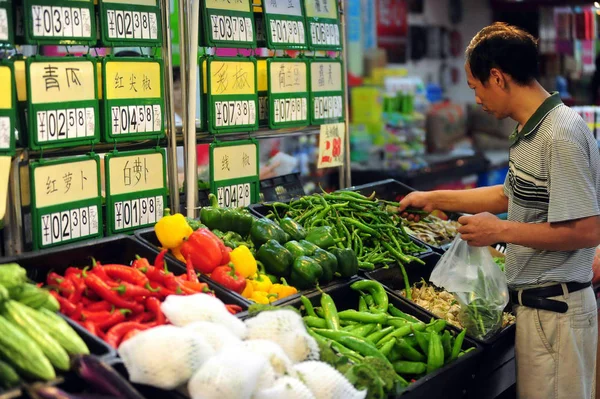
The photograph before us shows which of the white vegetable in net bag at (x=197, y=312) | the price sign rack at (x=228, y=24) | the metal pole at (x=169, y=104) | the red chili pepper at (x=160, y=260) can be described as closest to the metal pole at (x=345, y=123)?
the price sign rack at (x=228, y=24)

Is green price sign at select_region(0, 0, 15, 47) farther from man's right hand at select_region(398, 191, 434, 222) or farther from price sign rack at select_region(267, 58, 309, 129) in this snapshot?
man's right hand at select_region(398, 191, 434, 222)

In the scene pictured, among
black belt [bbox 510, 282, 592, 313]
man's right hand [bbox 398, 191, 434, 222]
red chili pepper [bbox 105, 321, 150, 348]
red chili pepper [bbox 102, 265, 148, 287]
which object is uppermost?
man's right hand [bbox 398, 191, 434, 222]

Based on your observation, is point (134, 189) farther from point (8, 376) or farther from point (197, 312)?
point (8, 376)

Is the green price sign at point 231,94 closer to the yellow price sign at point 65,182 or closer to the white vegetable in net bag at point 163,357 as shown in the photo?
the yellow price sign at point 65,182

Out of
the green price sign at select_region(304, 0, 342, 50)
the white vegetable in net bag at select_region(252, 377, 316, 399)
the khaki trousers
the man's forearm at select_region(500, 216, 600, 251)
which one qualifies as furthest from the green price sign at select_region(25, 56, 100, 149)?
the khaki trousers

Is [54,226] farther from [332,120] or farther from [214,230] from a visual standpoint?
[332,120]

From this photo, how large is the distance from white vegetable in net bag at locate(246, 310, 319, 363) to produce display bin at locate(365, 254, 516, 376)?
121 cm

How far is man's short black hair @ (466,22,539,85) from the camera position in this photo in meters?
3.50

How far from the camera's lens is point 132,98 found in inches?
153

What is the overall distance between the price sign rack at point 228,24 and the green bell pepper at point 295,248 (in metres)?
1.28

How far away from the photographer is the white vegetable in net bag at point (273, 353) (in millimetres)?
2559

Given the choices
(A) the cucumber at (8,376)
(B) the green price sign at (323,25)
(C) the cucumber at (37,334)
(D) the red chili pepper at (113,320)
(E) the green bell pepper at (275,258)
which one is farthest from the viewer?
(B) the green price sign at (323,25)

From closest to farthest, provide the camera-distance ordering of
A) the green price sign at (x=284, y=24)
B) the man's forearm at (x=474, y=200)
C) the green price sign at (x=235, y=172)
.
Result: the man's forearm at (x=474, y=200) → the green price sign at (x=235, y=172) → the green price sign at (x=284, y=24)

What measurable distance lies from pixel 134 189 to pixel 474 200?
184 cm
